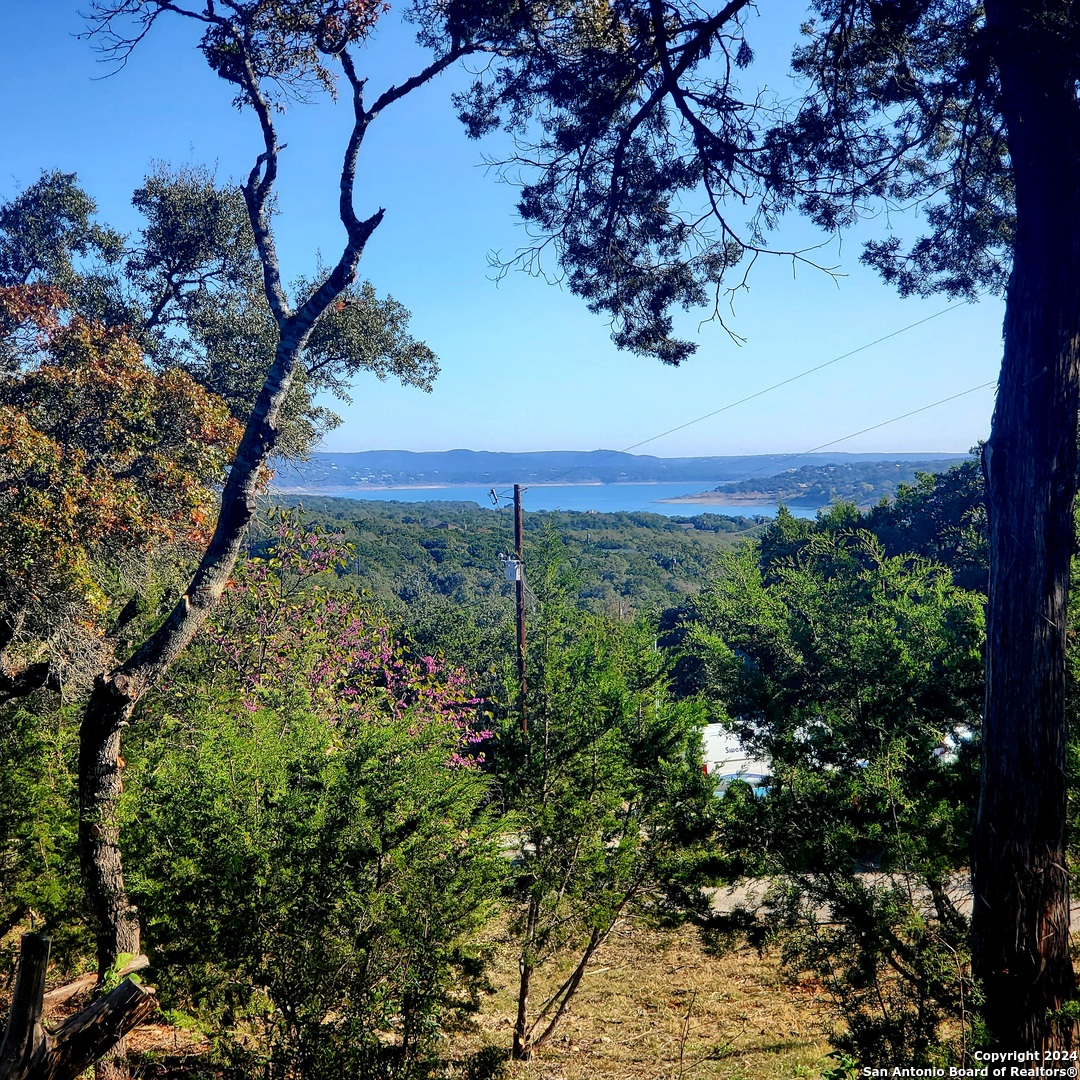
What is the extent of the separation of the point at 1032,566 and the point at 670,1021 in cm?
487

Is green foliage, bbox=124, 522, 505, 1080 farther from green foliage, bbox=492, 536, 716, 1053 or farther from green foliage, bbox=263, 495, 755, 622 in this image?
green foliage, bbox=263, 495, 755, 622

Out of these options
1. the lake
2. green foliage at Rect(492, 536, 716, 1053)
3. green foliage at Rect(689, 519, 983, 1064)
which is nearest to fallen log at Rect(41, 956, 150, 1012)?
green foliage at Rect(492, 536, 716, 1053)

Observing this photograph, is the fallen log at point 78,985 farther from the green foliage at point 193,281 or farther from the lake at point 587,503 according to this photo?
the lake at point 587,503

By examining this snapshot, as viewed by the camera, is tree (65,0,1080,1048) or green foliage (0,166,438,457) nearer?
tree (65,0,1080,1048)

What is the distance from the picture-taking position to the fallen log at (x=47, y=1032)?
2430mm

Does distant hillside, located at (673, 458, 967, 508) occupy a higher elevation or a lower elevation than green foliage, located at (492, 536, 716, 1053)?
higher

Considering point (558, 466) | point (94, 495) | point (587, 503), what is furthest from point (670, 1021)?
point (587, 503)

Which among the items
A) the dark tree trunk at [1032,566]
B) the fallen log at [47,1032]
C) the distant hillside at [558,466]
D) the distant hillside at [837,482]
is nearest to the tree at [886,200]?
the dark tree trunk at [1032,566]

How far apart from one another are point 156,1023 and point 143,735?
235 cm

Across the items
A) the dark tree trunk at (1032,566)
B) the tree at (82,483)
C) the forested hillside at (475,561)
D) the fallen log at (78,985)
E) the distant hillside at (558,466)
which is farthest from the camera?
the distant hillside at (558,466)

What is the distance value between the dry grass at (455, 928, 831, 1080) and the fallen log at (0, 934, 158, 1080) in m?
2.35

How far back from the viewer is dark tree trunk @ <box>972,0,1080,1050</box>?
136 inches

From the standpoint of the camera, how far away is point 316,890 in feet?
11.2

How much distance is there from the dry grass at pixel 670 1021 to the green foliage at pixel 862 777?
745mm
